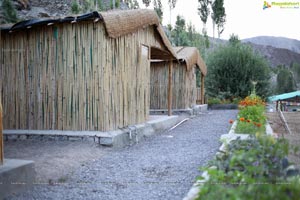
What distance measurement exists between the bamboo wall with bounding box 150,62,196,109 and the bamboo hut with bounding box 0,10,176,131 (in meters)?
6.61

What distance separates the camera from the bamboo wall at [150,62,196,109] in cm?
1489

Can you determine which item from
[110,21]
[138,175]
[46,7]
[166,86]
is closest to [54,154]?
[138,175]

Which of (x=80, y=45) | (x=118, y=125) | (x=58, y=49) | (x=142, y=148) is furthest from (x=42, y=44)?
(x=142, y=148)

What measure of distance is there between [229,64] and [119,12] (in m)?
15.9

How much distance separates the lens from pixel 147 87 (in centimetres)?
998

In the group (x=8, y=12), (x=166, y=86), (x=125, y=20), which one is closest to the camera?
(x=125, y=20)

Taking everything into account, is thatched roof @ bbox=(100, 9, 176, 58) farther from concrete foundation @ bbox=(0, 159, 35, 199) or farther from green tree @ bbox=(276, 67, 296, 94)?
green tree @ bbox=(276, 67, 296, 94)

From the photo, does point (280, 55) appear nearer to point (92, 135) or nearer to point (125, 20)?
point (125, 20)

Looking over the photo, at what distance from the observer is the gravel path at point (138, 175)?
14.2ft

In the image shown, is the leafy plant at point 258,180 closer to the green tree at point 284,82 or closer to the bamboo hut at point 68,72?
the bamboo hut at point 68,72

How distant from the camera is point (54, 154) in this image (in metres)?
6.16

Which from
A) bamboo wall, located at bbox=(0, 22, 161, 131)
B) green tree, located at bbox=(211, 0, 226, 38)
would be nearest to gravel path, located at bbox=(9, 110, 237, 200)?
bamboo wall, located at bbox=(0, 22, 161, 131)

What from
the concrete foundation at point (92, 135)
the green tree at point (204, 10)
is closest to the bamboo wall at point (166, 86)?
the concrete foundation at point (92, 135)

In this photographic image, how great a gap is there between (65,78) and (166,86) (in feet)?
25.9
